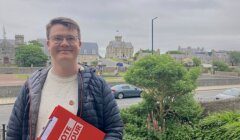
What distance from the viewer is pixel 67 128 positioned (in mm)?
2113

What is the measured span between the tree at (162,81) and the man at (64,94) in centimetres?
524

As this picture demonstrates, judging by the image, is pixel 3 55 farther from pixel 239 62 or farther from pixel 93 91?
pixel 93 91

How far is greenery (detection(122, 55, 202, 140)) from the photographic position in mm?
7527

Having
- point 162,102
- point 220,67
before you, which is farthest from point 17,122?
point 220,67

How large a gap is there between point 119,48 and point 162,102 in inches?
4694

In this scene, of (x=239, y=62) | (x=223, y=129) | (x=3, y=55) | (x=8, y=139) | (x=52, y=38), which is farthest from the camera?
(x=239, y=62)

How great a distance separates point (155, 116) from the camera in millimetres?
8094

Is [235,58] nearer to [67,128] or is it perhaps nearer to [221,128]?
[221,128]

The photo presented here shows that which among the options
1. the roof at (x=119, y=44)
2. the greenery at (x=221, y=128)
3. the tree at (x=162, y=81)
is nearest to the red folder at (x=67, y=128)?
the greenery at (x=221, y=128)

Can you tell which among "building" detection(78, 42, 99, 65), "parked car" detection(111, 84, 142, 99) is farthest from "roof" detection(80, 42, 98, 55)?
"parked car" detection(111, 84, 142, 99)

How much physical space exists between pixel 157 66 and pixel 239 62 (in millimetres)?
102347

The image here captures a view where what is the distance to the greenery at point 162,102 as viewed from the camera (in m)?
7.53

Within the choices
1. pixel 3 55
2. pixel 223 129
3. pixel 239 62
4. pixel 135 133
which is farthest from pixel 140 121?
pixel 239 62

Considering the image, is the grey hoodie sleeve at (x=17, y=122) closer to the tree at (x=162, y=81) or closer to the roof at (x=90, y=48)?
the tree at (x=162, y=81)
